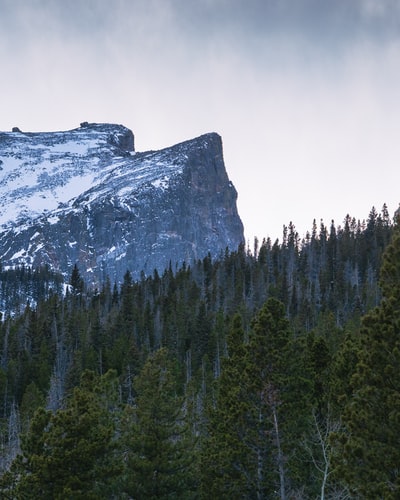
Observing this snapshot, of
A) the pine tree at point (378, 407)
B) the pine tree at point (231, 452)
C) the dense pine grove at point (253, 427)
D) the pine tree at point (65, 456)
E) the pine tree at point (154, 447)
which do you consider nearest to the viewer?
the pine tree at point (378, 407)

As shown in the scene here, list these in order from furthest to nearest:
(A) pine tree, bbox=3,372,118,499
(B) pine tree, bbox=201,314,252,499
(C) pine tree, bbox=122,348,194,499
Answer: (C) pine tree, bbox=122,348,194,499 < (B) pine tree, bbox=201,314,252,499 < (A) pine tree, bbox=3,372,118,499

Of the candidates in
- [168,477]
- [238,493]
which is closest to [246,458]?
[238,493]

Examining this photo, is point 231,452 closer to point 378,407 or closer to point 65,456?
point 65,456

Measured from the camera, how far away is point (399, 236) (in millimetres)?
14516

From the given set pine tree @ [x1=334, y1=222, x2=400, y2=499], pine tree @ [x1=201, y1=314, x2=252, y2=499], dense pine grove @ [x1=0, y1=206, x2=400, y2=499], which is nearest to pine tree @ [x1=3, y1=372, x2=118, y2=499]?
dense pine grove @ [x1=0, y1=206, x2=400, y2=499]

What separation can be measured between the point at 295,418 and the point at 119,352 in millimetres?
52951

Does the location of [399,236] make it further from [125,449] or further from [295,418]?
[125,449]

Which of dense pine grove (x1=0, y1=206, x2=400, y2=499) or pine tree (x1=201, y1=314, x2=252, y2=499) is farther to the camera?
pine tree (x1=201, y1=314, x2=252, y2=499)

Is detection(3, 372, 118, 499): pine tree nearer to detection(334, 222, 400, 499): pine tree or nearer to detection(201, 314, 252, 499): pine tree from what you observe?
detection(201, 314, 252, 499): pine tree

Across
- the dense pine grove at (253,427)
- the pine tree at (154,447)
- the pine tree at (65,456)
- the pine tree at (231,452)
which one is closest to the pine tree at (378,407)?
the dense pine grove at (253,427)

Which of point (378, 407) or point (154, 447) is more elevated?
point (378, 407)

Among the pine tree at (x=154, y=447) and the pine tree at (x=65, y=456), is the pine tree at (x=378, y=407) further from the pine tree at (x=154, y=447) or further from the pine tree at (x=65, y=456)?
the pine tree at (x=154, y=447)

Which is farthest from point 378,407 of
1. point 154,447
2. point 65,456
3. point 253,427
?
point 154,447

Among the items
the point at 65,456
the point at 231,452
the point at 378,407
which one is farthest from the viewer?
the point at 231,452
